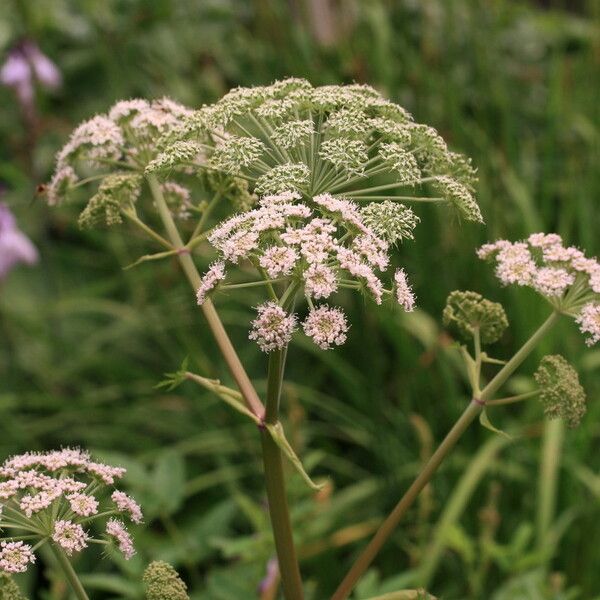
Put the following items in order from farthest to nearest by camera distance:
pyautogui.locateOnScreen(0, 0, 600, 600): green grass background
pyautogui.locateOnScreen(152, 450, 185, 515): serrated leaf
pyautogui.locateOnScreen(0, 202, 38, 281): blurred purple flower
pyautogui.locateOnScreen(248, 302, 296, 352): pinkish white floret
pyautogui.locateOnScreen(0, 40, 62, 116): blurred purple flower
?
pyautogui.locateOnScreen(0, 40, 62, 116): blurred purple flower, pyautogui.locateOnScreen(0, 202, 38, 281): blurred purple flower, pyautogui.locateOnScreen(0, 0, 600, 600): green grass background, pyautogui.locateOnScreen(152, 450, 185, 515): serrated leaf, pyautogui.locateOnScreen(248, 302, 296, 352): pinkish white floret

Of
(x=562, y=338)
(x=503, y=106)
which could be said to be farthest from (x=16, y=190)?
(x=562, y=338)

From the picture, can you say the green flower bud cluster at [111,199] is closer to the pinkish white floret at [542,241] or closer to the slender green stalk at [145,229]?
the slender green stalk at [145,229]

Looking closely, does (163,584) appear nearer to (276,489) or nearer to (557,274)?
(276,489)

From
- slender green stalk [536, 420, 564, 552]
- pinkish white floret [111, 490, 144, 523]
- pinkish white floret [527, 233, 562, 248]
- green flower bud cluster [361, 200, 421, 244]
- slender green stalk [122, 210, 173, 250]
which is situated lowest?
pinkish white floret [111, 490, 144, 523]

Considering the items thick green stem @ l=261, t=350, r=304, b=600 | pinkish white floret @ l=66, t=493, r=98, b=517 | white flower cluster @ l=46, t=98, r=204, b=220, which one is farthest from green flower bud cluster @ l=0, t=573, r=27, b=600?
white flower cluster @ l=46, t=98, r=204, b=220

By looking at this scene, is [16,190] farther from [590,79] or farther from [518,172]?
[590,79]

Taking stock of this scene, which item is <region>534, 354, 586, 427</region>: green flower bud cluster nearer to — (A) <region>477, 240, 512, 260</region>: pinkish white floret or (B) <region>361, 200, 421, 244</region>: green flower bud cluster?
(A) <region>477, 240, 512, 260</region>: pinkish white floret
